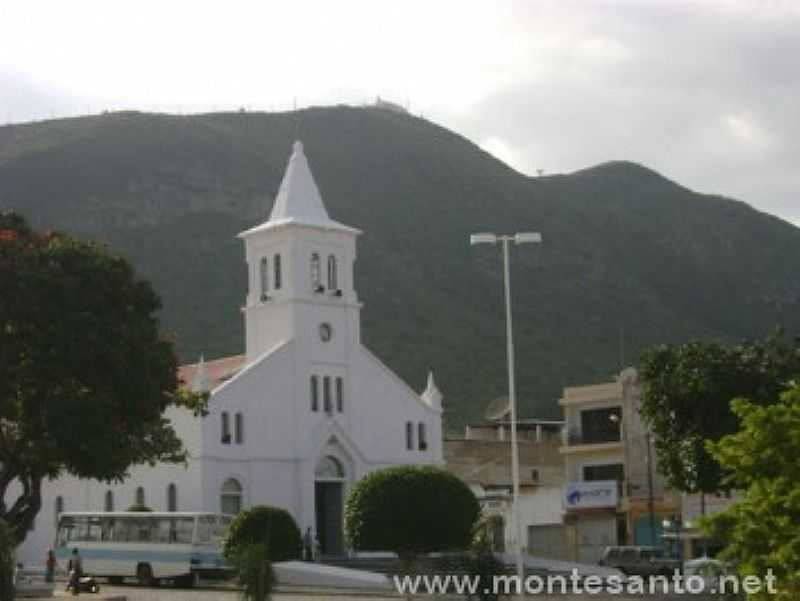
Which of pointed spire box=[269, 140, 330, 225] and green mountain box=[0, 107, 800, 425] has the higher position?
green mountain box=[0, 107, 800, 425]

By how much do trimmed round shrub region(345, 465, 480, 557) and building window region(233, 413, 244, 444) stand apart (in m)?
20.1

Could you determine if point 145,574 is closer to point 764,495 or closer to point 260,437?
point 260,437

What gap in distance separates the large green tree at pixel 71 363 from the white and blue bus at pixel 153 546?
34.5 ft

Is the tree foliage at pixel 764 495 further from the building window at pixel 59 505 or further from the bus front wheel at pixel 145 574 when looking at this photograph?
the building window at pixel 59 505

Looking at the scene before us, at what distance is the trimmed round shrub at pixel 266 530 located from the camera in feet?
167

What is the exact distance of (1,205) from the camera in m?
157

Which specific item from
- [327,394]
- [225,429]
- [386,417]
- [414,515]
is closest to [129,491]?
[225,429]

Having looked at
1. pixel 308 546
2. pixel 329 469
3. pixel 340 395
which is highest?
pixel 340 395

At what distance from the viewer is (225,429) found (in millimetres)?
65312

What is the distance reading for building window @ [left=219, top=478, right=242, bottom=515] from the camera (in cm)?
6488

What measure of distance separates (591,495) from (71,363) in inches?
1352

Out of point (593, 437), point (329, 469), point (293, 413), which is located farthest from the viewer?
point (593, 437)

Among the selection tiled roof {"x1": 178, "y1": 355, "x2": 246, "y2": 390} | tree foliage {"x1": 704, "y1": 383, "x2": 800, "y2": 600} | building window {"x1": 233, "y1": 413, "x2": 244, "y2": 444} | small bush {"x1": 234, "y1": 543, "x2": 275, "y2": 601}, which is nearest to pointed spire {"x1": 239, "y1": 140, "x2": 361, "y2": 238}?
tiled roof {"x1": 178, "y1": 355, "x2": 246, "y2": 390}

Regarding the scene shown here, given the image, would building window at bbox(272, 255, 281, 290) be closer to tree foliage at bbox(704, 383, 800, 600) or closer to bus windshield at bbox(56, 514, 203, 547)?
bus windshield at bbox(56, 514, 203, 547)
